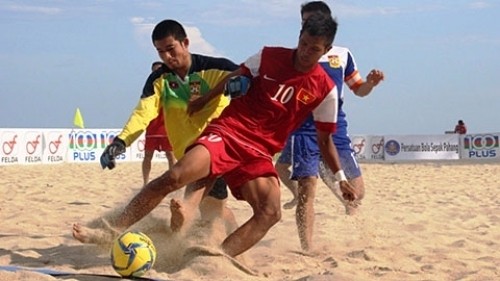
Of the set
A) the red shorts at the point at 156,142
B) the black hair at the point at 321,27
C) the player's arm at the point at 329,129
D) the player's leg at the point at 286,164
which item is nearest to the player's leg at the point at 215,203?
the player's arm at the point at 329,129

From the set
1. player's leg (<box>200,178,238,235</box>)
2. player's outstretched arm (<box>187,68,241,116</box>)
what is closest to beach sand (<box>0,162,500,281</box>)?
player's leg (<box>200,178,238,235</box>)

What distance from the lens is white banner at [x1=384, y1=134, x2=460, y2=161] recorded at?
30.8m

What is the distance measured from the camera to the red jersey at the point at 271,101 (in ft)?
16.0

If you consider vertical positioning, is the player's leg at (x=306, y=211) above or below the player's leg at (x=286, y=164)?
below

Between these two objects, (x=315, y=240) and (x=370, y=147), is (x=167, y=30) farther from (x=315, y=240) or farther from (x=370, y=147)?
(x=370, y=147)

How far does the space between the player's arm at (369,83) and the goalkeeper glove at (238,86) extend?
132 centimetres

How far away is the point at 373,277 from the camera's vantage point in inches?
201

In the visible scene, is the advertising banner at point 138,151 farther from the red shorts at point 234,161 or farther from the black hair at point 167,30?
the red shorts at point 234,161

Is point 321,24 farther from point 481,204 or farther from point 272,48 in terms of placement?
point 481,204

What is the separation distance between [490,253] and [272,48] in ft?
8.57

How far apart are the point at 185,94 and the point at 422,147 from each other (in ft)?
86.7

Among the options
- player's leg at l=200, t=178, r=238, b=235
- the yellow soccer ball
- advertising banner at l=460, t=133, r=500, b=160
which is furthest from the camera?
advertising banner at l=460, t=133, r=500, b=160

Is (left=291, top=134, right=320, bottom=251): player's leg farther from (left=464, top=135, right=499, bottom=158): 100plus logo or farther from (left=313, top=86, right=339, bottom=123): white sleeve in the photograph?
(left=464, top=135, right=499, bottom=158): 100plus logo

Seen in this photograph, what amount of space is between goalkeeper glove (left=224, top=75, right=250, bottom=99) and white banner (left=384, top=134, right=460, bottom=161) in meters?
26.2
